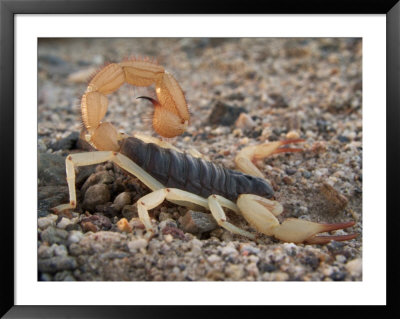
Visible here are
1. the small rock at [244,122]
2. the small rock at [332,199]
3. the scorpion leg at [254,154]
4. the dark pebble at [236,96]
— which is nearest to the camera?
the small rock at [332,199]

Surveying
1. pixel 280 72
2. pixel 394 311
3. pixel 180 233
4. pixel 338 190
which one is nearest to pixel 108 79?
pixel 180 233

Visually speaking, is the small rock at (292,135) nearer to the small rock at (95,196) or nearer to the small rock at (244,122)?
the small rock at (244,122)

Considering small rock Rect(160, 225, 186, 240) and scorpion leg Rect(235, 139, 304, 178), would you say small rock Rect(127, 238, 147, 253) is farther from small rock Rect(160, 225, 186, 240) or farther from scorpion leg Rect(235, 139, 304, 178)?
→ scorpion leg Rect(235, 139, 304, 178)

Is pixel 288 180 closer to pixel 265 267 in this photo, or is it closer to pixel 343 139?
pixel 343 139

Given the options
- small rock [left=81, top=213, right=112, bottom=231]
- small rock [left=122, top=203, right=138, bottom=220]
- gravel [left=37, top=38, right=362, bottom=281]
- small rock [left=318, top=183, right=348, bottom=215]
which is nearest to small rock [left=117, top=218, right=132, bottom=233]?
gravel [left=37, top=38, right=362, bottom=281]

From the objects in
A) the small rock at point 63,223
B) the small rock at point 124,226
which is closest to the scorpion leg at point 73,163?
the small rock at point 63,223

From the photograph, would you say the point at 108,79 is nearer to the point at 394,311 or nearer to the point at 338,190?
the point at 338,190
